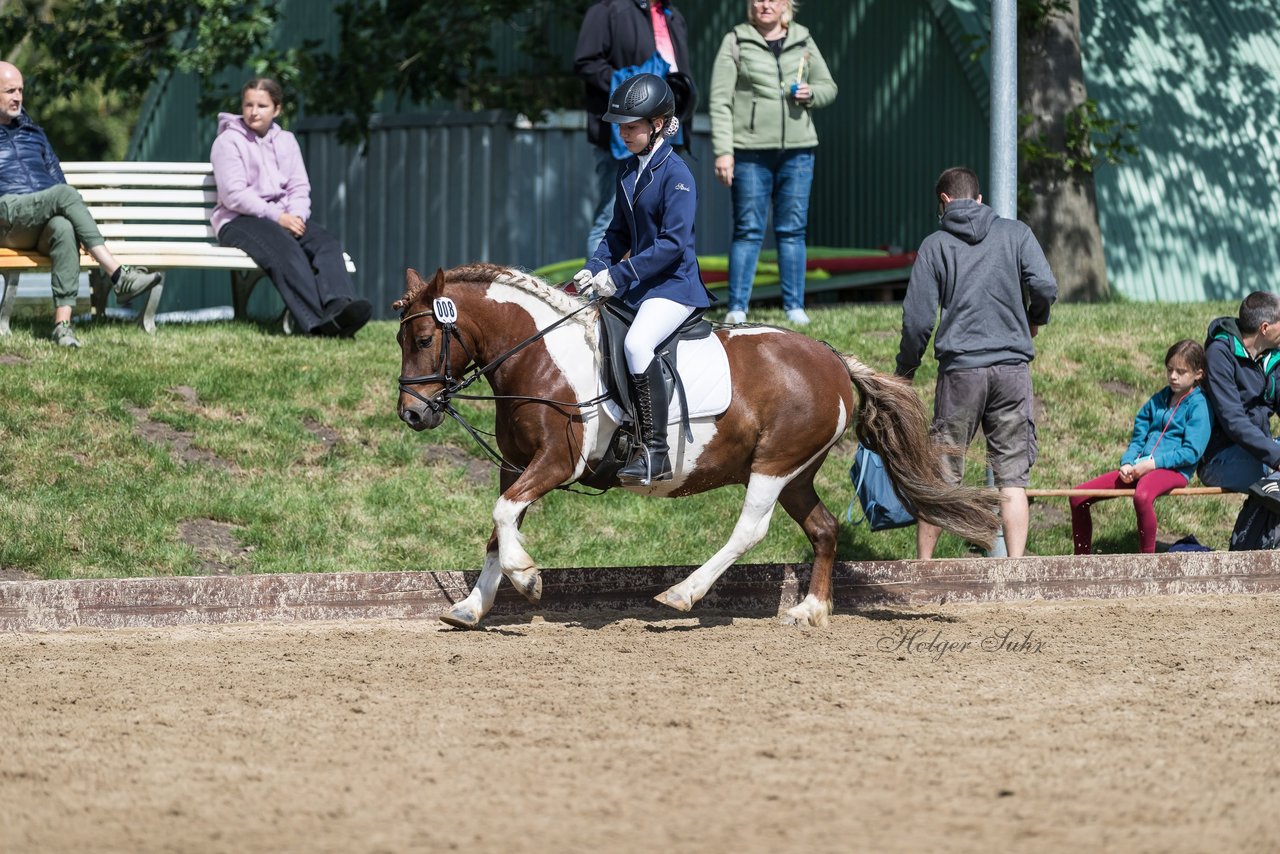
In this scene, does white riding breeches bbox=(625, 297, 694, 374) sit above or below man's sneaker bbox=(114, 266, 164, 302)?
below

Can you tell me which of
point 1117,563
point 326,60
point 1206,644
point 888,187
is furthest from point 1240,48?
point 1206,644

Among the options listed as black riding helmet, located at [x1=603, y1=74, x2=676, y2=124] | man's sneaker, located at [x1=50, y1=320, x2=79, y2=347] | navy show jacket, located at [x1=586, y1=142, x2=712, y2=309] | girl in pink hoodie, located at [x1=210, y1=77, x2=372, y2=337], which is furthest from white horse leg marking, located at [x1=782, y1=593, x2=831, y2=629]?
man's sneaker, located at [x1=50, y1=320, x2=79, y2=347]

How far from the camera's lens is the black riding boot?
7.50 metres

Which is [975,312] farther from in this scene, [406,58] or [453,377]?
[406,58]

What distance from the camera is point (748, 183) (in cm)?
1175

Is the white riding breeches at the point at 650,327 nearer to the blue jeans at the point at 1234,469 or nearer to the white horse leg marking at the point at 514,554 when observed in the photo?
the white horse leg marking at the point at 514,554

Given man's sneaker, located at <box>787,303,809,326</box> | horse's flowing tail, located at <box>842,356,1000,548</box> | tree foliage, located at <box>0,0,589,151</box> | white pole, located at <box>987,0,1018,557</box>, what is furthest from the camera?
tree foliage, located at <box>0,0,589,151</box>

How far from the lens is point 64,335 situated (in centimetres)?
1083

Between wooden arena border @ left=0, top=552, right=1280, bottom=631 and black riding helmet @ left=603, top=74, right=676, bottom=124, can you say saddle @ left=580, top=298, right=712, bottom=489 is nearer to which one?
wooden arena border @ left=0, top=552, right=1280, bottom=631

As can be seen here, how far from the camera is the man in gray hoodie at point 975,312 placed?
8.50 metres

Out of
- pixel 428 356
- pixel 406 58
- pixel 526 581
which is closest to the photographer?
pixel 526 581

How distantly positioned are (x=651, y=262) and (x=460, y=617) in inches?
68.4

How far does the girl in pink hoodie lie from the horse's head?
437 cm

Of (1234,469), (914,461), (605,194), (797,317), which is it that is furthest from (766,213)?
(914,461)
